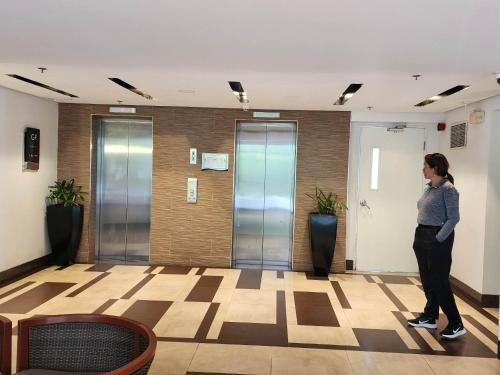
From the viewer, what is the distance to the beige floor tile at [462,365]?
3903 mm

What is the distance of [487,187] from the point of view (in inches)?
230

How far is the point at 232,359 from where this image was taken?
4.01 meters

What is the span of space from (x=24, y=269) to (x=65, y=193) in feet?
4.27

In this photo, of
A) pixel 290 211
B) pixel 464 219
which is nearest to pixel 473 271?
pixel 464 219

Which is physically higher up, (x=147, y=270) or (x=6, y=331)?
(x=6, y=331)

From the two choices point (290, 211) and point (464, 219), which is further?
point (290, 211)

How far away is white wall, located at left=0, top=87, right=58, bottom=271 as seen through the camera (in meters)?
6.32

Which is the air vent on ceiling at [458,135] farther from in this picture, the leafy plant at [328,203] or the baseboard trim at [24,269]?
the baseboard trim at [24,269]

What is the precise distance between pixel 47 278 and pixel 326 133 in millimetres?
4743

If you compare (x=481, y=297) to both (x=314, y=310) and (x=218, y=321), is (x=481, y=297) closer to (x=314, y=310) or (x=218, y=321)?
(x=314, y=310)

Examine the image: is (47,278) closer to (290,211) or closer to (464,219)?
(290,211)

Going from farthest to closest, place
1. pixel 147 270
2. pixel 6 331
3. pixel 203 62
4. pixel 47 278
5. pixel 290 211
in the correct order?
1. pixel 290 211
2. pixel 147 270
3. pixel 47 278
4. pixel 203 62
5. pixel 6 331

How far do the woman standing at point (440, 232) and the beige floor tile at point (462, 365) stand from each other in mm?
478

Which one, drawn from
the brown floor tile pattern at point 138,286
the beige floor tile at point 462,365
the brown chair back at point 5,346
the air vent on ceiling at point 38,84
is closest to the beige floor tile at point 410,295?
the beige floor tile at point 462,365
